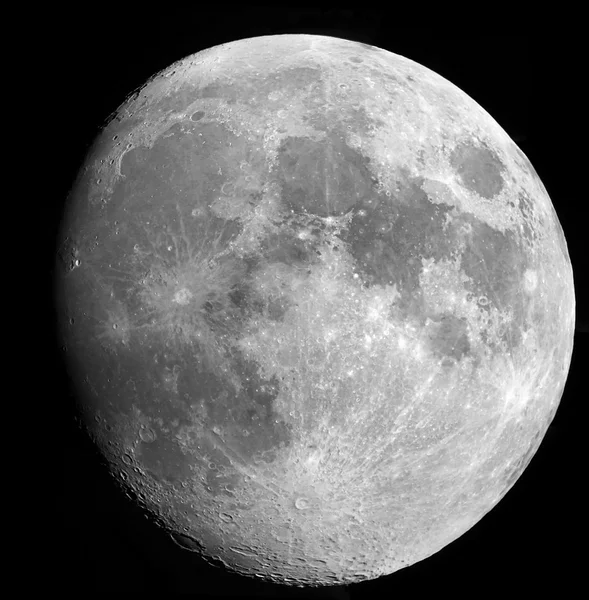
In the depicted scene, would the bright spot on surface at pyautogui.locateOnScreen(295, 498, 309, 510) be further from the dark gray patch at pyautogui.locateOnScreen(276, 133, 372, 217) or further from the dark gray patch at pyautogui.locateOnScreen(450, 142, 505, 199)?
the dark gray patch at pyautogui.locateOnScreen(450, 142, 505, 199)

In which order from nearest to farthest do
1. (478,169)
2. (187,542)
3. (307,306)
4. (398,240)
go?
(307,306) < (398,240) < (478,169) < (187,542)

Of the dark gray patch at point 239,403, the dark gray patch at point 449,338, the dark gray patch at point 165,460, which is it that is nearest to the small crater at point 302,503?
the dark gray patch at point 239,403

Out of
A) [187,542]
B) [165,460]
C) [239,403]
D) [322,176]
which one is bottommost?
[187,542]

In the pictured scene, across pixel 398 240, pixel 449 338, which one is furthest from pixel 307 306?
pixel 449 338

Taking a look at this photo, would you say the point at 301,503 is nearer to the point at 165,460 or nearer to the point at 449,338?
the point at 165,460

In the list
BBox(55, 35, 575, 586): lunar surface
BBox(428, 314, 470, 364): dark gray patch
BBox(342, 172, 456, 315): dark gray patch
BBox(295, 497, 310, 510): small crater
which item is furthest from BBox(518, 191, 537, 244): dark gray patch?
BBox(295, 497, 310, 510): small crater

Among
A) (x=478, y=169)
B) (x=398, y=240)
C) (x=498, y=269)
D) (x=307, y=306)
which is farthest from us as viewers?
(x=478, y=169)

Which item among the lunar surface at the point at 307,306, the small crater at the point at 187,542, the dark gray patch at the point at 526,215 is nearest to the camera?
the lunar surface at the point at 307,306

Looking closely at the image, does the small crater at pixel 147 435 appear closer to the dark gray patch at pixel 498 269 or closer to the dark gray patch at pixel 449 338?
the dark gray patch at pixel 449 338
